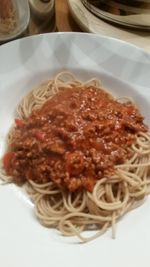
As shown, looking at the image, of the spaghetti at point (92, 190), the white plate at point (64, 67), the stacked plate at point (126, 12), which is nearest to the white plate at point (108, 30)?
the stacked plate at point (126, 12)

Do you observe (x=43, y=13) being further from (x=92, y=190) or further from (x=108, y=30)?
(x=92, y=190)

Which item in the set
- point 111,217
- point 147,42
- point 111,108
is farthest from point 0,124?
point 147,42

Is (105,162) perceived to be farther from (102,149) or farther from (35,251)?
(35,251)

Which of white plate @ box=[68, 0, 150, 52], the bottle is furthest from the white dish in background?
white plate @ box=[68, 0, 150, 52]

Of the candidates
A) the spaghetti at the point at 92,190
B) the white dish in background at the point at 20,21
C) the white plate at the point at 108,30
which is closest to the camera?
the spaghetti at the point at 92,190

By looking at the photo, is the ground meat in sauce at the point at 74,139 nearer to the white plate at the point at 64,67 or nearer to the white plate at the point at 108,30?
the white plate at the point at 64,67

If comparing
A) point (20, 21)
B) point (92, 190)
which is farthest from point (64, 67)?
point (92, 190)

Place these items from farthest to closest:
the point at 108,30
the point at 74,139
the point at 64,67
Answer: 1. the point at 108,30
2. the point at 64,67
3. the point at 74,139
